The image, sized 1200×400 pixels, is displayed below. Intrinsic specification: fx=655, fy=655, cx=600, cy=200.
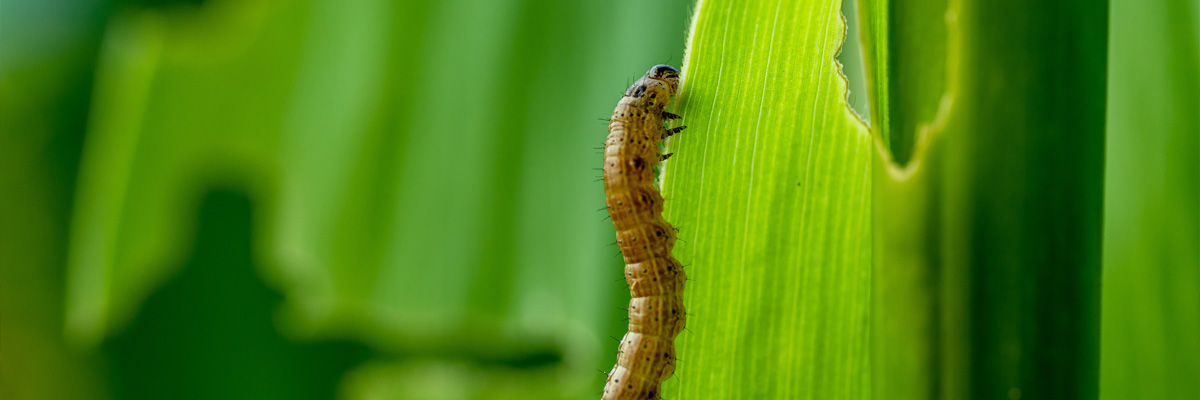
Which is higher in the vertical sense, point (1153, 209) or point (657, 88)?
point (657, 88)

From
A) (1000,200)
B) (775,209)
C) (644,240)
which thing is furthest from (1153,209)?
(644,240)

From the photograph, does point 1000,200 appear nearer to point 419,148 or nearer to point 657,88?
point 657,88

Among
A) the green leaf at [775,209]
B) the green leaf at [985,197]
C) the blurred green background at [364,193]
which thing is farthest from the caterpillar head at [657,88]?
the green leaf at [985,197]

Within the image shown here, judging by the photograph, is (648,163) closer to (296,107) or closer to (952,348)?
(952,348)

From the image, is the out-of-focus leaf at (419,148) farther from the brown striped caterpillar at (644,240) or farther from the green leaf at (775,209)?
the green leaf at (775,209)

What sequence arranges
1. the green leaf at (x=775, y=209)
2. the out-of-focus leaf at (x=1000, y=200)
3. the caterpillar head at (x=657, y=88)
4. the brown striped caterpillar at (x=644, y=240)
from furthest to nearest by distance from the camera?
1. the caterpillar head at (x=657, y=88)
2. the brown striped caterpillar at (x=644, y=240)
3. the green leaf at (x=775, y=209)
4. the out-of-focus leaf at (x=1000, y=200)

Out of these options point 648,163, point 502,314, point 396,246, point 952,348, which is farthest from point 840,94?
point 396,246

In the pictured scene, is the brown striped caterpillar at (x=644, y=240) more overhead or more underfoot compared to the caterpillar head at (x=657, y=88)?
more underfoot

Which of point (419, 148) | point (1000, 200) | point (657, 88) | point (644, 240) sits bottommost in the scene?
point (644, 240)
